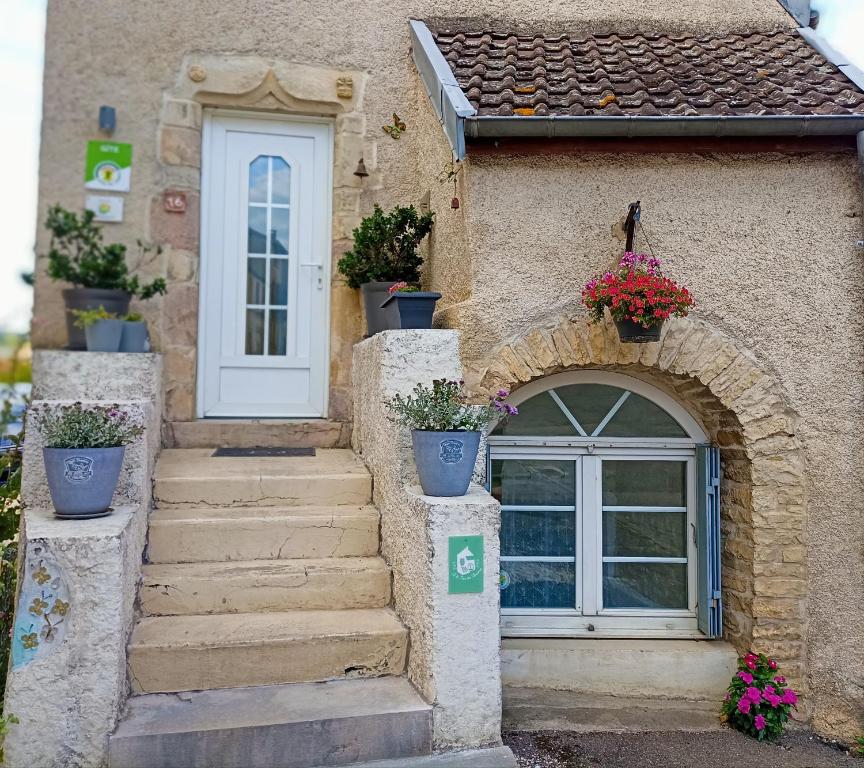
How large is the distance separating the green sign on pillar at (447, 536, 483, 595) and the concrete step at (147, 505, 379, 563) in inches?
37.6

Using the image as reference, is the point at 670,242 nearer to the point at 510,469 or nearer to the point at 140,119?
the point at 510,469

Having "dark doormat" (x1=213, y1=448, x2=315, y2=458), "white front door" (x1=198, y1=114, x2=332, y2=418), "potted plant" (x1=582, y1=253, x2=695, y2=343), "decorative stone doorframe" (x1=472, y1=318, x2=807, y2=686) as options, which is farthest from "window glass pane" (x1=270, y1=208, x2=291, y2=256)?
"potted plant" (x1=582, y1=253, x2=695, y2=343)

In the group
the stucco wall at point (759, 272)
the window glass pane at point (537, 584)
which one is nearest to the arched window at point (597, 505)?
the window glass pane at point (537, 584)

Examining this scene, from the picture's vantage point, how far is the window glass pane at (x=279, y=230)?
524 centimetres

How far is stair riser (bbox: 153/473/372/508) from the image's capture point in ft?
13.2

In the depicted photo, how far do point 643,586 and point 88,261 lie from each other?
4161 millimetres

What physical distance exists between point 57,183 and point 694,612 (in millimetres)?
5209

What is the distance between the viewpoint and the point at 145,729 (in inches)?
114

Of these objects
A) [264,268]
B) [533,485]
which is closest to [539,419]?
[533,485]

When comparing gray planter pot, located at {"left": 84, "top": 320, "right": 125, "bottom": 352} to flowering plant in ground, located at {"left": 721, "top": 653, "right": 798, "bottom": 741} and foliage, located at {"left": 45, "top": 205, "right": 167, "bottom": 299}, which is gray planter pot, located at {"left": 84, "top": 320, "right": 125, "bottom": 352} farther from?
flowering plant in ground, located at {"left": 721, "top": 653, "right": 798, "bottom": 741}

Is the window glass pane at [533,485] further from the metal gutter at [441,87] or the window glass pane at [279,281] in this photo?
the window glass pane at [279,281]

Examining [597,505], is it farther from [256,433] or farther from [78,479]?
[78,479]

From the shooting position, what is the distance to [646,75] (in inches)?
181

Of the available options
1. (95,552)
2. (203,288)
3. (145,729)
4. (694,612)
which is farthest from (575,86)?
(145,729)
